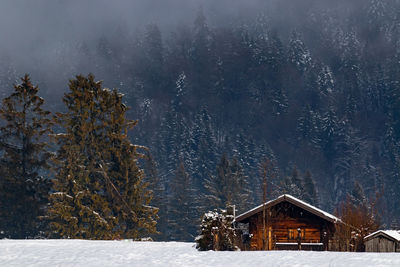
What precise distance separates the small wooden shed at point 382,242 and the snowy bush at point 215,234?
708 inches

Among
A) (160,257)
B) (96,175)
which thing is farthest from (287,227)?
(160,257)

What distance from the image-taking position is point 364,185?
602 ft

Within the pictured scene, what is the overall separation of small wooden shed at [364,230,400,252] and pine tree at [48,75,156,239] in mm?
16429

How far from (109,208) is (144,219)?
2925mm

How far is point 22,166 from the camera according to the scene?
138 ft

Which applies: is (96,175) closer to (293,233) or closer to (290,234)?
(290,234)

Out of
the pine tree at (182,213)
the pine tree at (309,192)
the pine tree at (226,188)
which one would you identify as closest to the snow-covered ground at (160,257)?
the pine tree at (226,188)

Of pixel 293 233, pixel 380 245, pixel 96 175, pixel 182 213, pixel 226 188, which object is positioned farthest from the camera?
pixel 182 213

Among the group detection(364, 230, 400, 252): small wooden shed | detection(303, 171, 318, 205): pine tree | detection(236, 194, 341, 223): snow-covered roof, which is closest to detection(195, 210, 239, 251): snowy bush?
detection(236, 194, 341, 223): snow-covered roof

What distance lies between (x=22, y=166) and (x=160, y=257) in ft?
88.4

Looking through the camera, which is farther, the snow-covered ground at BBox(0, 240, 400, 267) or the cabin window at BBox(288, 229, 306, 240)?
the cabin window at BBox(288, 229, 306, 240)

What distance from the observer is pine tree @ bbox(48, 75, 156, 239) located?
38.8 metres

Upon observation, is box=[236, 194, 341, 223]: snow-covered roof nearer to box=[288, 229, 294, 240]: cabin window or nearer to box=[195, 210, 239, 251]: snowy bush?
box=[288, 229, 294, 240]: cabin window

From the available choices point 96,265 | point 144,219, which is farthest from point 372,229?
point 96,265
